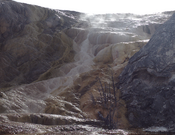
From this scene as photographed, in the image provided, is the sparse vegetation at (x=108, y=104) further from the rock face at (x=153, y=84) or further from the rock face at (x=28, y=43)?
the rock face at (x=28, y=43)

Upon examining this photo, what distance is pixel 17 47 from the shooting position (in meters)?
13.8

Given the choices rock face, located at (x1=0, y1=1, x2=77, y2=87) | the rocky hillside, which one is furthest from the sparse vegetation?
rock face, located at (x1=0, y1=1, x2=77, y2=87)

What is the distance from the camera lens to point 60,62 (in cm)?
1377

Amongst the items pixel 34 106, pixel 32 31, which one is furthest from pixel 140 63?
pixel 32 31

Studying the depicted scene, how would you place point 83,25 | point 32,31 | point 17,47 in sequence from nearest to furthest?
1. point 17,47
2. point 32,31
3. point 83,25

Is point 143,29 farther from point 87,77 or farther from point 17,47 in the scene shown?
point 17,47

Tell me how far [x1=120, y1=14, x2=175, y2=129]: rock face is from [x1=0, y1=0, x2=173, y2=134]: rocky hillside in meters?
0.37

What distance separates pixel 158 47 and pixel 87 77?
12.8ft

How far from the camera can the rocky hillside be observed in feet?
23.1

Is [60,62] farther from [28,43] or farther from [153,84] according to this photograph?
[153,84]

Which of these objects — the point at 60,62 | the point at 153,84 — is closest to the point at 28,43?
the point at 60,62

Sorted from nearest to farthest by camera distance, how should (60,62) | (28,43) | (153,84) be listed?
(153,84) → (60,62) → (28,43)

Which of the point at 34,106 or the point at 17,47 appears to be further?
the point at 17,47

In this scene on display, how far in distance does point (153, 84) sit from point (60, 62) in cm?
776
